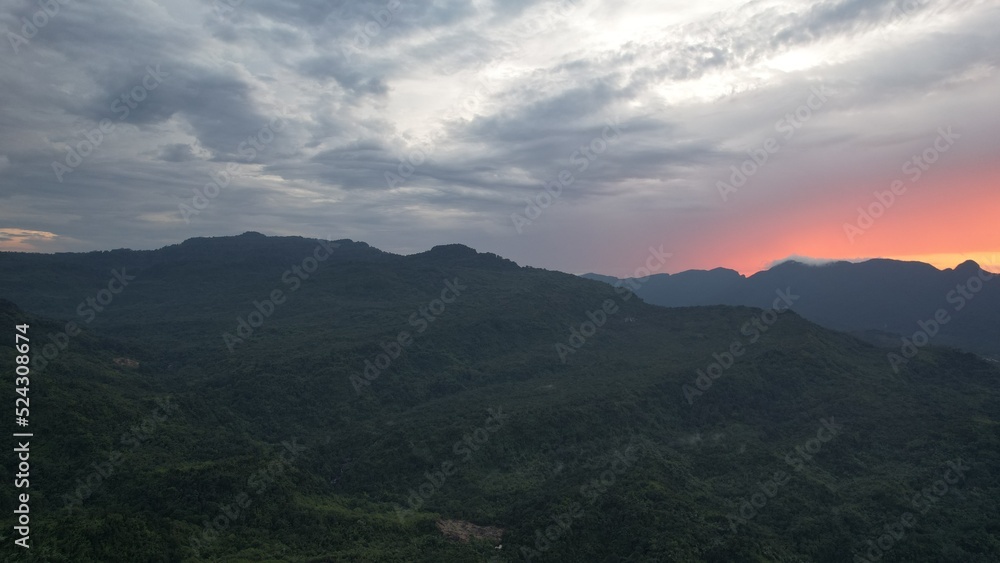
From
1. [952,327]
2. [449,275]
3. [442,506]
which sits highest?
[449,275]

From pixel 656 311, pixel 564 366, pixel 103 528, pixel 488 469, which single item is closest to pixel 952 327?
pixel 656 311

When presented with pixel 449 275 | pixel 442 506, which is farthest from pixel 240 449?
pixel 449 275

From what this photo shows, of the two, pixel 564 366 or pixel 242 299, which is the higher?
pixel 242 299

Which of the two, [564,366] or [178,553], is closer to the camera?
[178,553]

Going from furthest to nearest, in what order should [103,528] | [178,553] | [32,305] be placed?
[32,305]
[178,553]
[103,528]

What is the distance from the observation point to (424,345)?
365ft

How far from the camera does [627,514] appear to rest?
43938mm

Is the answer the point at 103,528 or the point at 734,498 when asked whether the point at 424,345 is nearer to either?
the point at 734,498

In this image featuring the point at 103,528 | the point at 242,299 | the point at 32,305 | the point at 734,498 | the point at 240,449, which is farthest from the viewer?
the point at 242,299

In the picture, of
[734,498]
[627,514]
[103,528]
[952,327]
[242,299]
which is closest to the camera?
[103,528]

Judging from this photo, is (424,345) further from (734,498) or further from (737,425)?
(734,498)

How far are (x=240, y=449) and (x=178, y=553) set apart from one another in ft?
82.3

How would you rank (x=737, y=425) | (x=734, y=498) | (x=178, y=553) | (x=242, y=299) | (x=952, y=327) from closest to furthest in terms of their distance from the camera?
(x=178, y=553) < (x=734, y=498) < (x=737, y=425) < (x=242, y=299) < (x=952, y=327)

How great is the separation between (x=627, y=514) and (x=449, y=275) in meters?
150
